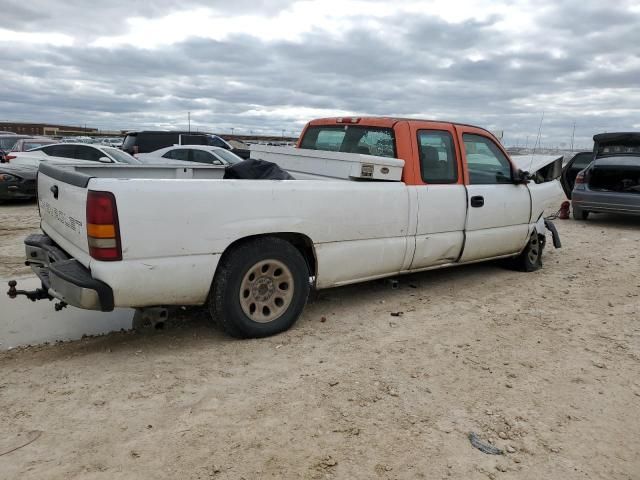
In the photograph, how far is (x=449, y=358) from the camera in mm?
3855

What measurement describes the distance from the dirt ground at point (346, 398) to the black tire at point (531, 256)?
1393 millimetres

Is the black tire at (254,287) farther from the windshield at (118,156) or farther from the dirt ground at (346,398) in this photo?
the windshield at (118,156)

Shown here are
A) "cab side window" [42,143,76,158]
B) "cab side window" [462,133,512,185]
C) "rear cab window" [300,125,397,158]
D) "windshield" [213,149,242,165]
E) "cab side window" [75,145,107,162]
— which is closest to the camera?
"rear cab window" [300,125,397,158]

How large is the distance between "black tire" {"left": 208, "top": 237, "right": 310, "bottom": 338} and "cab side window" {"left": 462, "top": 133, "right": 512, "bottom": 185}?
93.6 inches

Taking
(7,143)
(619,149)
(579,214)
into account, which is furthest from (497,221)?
(7,143)

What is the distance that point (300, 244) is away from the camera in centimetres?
436

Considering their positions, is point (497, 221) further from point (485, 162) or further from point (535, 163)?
point (535, 163)

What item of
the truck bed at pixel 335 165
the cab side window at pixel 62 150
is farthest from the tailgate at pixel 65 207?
the cab side window at pixel 62 150

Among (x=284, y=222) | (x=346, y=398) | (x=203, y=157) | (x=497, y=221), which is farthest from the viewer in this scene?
(x=203, y=157)

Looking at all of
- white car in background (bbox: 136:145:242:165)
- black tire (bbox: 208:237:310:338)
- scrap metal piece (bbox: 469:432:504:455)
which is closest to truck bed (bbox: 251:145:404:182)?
black tire (bbox: 208:237:310:338)

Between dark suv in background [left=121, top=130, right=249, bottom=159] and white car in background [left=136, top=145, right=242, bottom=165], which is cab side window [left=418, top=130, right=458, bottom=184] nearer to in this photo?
white car in background [left=136, top=145, right=242, bottom=165]

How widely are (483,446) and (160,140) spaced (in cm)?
1919

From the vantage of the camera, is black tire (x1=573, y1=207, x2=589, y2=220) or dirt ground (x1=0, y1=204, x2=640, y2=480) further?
black tire (x1=573, y1=207, x2=589, y2=220)

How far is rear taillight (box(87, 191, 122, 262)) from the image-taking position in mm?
3242
